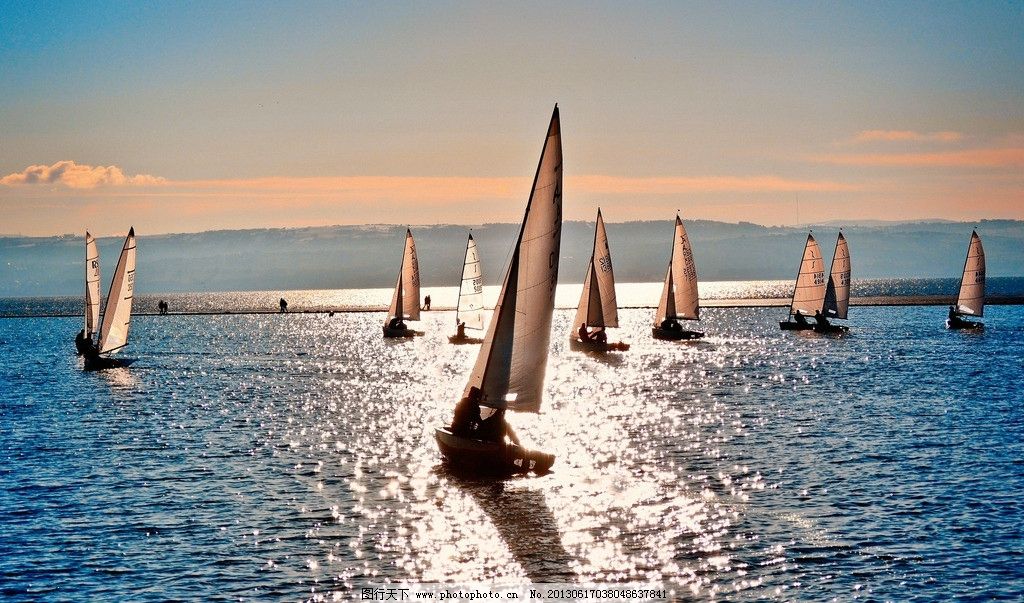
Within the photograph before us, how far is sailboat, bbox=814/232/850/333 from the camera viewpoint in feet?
374

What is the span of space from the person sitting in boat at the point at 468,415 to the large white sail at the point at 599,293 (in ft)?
175

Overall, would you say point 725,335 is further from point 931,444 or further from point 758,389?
point 931,444

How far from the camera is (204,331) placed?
158 metres

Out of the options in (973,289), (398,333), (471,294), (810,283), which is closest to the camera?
(471,294)

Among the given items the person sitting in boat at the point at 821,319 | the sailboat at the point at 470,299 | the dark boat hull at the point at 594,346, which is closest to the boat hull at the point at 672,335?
the dark boat hull at the point at 594,346

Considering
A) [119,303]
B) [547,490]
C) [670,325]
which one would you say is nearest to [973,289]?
[670,325]

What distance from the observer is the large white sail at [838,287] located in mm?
113875

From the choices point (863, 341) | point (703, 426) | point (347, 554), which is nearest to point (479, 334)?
point (863, 341)

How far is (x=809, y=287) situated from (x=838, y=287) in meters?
3.15

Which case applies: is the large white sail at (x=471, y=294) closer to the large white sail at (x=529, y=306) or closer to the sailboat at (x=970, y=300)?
the sailboat at (x=970, y=300)

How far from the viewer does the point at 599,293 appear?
93.0m

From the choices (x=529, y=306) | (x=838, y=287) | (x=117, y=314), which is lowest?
(x=117, y=314)

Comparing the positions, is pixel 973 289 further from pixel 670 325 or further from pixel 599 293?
pixel 599 293

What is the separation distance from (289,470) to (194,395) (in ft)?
102
